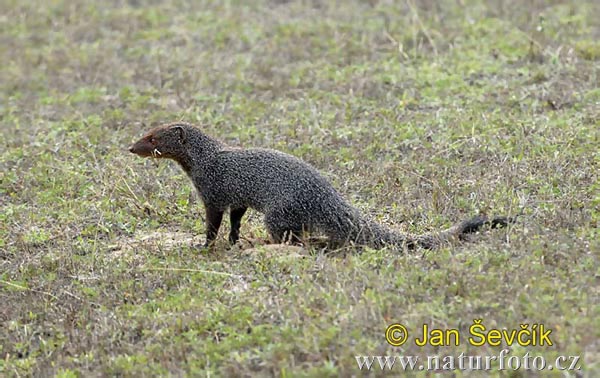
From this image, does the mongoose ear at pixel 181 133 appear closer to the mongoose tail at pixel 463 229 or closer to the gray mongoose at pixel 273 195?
the gray mongoose at pixel 273 195

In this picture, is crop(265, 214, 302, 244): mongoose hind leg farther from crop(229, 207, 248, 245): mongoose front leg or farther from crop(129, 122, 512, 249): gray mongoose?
crop(229, 207, 248, 245): mongoose front leg

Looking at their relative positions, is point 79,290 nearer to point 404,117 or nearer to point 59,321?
point 59,321

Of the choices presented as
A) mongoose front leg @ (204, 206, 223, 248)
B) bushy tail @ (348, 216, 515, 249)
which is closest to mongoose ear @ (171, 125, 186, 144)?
mongoose front leg @ (204, 206, 223, 248)

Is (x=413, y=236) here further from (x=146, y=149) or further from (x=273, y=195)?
(x=146, y=149)

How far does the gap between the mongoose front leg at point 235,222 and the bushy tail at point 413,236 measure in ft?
2.95

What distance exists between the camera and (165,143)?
668 centimetres

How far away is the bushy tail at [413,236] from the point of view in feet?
19.3

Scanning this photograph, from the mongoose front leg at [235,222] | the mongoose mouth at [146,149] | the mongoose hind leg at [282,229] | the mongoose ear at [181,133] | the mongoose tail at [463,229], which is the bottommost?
the mongoose front leg at [235,222]

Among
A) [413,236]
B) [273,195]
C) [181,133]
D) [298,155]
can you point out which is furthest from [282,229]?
[298,155]

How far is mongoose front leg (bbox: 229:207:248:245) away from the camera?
257 inches

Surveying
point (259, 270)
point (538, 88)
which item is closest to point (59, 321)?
point (259, 270)

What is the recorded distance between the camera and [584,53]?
9602 mm

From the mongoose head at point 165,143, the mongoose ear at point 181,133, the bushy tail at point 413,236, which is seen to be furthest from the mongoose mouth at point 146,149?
the bushy tail at point 413,236

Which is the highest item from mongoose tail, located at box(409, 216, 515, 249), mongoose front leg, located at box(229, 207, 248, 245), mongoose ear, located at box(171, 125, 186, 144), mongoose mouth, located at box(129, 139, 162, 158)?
mongoose ear, located at box(171, 125, 186, 144)
